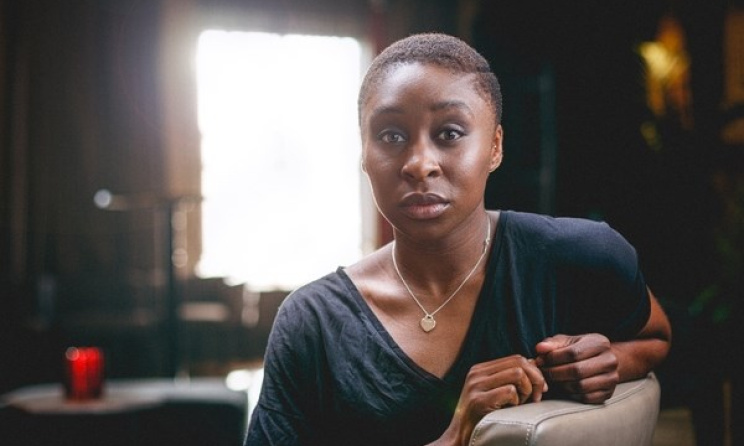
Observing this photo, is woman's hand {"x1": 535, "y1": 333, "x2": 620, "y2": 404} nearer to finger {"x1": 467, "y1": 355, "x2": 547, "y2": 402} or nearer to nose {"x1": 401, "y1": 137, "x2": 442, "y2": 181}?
finger {"x1": 467, "y1": 355, "x2": 547, "y2": 402}

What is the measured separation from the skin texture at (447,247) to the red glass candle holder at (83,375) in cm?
157

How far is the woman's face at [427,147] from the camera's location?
1.24m

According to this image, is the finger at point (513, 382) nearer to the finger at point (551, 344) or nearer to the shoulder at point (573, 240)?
the finger at point (551, 344)

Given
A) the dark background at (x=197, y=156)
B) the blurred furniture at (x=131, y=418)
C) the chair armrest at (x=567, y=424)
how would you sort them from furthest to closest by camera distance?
1. the dark background at (x=197, y=156)
2. the blurred furniture at (x=131, y=418)
3. the chair armrest at (x=567, y=424)

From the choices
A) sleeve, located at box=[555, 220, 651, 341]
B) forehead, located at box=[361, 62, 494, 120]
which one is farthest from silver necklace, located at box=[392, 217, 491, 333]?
forehead, located at box=[361, 62, 494, 120]

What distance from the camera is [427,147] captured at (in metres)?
1.24

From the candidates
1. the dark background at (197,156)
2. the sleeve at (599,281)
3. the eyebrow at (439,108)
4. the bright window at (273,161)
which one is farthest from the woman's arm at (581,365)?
the bright window at (273,161)

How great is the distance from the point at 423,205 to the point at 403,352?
230mm

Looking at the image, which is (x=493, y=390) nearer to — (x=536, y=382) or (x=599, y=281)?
(x=536, y=382)

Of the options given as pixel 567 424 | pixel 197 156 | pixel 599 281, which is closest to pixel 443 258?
pixel 599 281

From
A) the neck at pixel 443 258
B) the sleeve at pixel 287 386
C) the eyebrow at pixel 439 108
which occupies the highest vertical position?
the eyebrow at pixel 439 108

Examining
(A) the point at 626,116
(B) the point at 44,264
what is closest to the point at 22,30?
(B) the point at 44,264

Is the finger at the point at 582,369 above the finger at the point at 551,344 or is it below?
below

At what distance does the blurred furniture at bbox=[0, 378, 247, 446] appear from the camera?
2.65 metres
